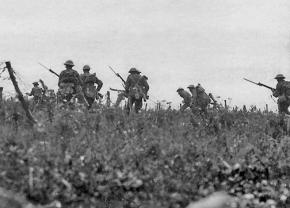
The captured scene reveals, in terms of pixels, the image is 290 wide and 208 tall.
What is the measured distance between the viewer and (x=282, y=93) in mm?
23156

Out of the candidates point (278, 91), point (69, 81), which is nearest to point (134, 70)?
point (69, 81)

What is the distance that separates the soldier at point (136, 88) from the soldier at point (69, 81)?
184 centimetres

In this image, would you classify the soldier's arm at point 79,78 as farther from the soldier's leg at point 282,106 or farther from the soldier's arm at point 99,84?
the soldier's leg at point 282,106

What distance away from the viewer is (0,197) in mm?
8125

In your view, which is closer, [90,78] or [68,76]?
[68,76]

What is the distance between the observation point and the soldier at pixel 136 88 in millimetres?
20828

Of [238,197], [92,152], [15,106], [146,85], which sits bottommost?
[238,197]

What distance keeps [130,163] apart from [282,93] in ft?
44.0

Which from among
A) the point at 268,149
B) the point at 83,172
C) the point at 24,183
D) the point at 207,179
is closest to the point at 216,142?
the point at 268,149

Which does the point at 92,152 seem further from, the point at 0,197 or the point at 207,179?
the point at 0,197

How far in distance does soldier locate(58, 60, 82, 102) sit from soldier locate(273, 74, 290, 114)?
7.86 m

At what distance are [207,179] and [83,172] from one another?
8.48ft

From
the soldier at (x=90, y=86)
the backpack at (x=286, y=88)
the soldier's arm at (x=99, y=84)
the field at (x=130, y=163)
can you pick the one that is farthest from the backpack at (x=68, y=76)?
the backpack at (x=286, y=88)

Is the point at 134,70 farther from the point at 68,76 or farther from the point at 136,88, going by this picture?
the point at 68,76
